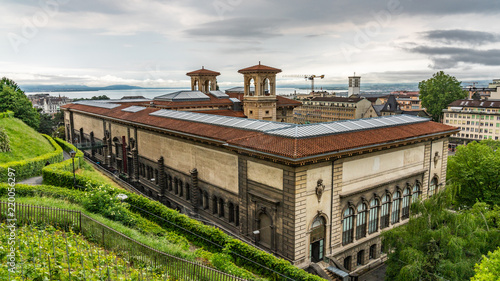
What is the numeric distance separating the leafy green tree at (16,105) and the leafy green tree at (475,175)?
7633 centimetres

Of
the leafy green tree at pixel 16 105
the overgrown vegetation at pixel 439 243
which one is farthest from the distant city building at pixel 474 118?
the leafy green tree at pixel 16 105

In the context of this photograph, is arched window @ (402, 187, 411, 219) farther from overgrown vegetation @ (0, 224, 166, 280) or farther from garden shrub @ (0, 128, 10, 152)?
garden shrub @ (0, 128, 10, 152)

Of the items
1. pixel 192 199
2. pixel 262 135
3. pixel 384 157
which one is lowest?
pixel 192 199

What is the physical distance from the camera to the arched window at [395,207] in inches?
1260

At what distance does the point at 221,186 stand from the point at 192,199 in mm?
5566

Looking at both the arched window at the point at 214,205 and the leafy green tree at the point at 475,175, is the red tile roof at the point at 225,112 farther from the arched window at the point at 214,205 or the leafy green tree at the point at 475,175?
the leafy green tree at the point at 475,175

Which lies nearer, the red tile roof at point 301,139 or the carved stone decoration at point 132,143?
the red tile roof at point 301,139

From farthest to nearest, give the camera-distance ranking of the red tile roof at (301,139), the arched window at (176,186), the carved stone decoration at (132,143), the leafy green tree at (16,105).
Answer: the leafy green tree at (16,105) → the carved stone decoration at (132,143) → the arched window at (176,186) → the red tile roof at (301,139)

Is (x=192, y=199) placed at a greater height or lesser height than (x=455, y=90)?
lesser

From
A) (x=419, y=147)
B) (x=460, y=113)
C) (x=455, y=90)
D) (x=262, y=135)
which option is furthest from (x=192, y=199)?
(x=455, y=90)

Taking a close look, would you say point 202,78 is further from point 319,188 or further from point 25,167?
point 319,188

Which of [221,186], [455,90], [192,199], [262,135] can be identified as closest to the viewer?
[262,135]

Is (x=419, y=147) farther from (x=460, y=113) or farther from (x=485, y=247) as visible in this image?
(x=460, y=113)

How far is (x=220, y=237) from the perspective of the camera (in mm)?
23844
